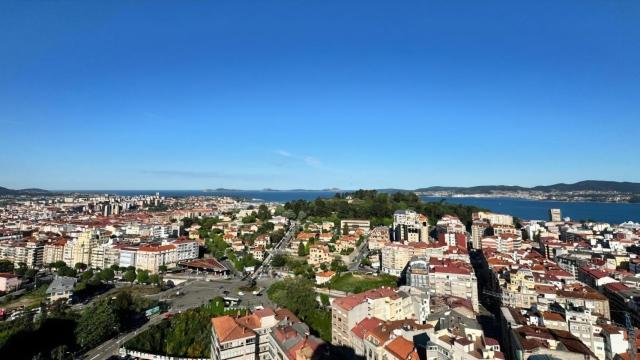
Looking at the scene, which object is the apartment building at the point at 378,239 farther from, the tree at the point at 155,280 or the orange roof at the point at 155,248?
the tree at the point at 155,280

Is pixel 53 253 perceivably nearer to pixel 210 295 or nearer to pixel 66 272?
pixel 66 272

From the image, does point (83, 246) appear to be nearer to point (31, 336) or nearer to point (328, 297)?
point (31, 336)

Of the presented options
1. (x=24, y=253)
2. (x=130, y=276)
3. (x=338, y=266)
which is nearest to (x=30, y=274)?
(x=24, y=253)

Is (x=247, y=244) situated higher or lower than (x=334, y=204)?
lower

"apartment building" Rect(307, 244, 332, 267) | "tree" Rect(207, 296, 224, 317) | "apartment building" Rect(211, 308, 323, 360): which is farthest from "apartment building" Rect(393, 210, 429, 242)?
"apartment building" Rect(211, 308, 323, 360)

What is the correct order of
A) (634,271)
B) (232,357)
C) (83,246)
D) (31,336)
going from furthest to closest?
1. (83,246)
2. (634,271)
3. (31,336)
4. (232,357)

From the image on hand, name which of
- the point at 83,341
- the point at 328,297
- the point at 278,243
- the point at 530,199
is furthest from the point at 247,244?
the point at 530,199

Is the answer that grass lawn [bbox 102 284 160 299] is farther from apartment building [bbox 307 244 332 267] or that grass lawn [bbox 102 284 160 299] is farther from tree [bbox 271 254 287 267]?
apartment building [bbox 307 244 332 267]
